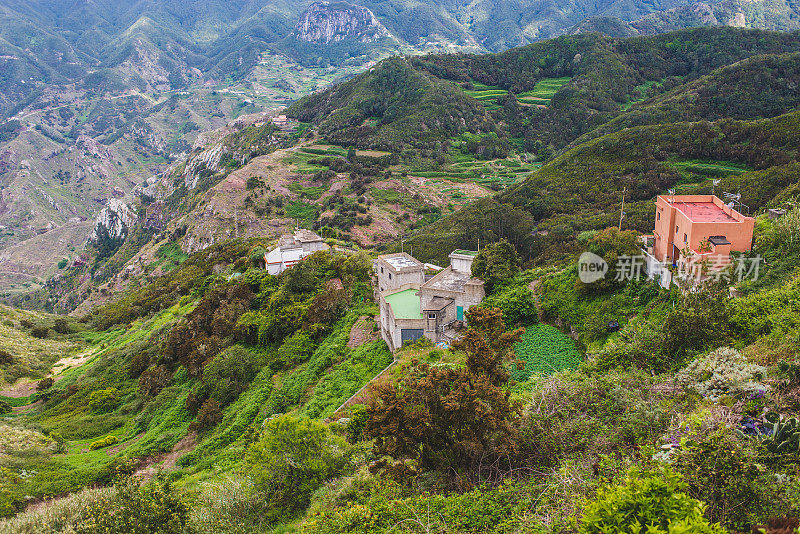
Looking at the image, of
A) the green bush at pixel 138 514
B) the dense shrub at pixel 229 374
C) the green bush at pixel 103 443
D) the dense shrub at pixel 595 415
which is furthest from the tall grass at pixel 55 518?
the green bush at pixel 103 443

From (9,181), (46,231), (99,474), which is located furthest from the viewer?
(9,181)

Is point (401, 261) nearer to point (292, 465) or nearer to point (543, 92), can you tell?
point (292, 465)

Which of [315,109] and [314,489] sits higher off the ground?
[315,109]

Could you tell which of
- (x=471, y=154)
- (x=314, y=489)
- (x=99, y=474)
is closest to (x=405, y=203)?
(x=471, y=154)

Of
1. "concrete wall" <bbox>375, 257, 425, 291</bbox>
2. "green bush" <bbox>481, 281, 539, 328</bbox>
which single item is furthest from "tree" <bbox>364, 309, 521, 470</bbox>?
"concrete wall" <bbox>375, 257, 425, 291</bbox>

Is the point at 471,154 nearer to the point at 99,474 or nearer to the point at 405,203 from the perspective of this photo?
the point at 405,203
